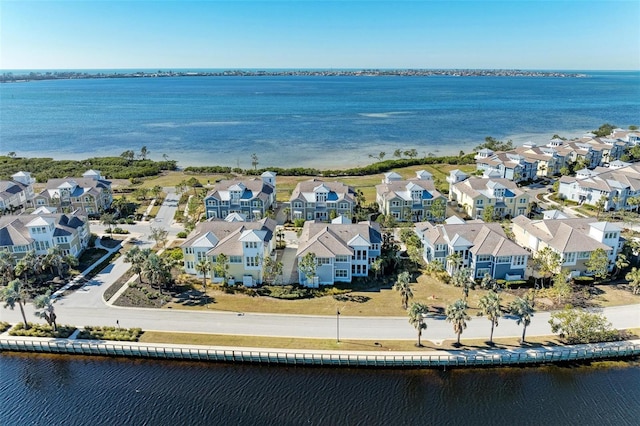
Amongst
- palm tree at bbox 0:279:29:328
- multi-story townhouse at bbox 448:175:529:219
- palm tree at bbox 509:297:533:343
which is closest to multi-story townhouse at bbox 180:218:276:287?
palm tree at bbox 0:279:29:328

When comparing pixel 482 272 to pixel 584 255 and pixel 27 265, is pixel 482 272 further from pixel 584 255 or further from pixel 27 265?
pixel 27 265

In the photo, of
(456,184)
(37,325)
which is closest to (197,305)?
(37,325)

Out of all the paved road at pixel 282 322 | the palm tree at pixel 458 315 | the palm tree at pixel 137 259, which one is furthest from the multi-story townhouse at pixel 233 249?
the palm tree at pixel 458 315

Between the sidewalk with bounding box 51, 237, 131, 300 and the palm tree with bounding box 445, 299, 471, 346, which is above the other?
the palm tree with bounding box 445, 299, 471, 346

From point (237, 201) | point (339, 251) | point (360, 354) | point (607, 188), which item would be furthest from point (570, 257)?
point (237, 201)

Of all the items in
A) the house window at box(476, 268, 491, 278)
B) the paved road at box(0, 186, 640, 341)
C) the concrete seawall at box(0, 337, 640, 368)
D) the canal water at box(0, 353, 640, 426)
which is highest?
the house window at box(476, 268, 491, 278)

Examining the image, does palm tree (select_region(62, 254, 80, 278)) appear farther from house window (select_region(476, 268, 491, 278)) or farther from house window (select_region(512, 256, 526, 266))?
house window (select_region(512, 256, 526, 266))

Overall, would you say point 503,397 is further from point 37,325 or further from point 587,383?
point 37,325

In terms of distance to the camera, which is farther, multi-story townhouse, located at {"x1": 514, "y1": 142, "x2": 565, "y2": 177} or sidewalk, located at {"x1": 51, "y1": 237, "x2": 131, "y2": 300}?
multi-story townhouse, located at {"x1": 514, "y1": 142, "x2": 565, "y2": 177}

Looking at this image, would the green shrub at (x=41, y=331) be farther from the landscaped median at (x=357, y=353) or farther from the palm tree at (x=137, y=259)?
the palm tree at (x=137, y=259)
